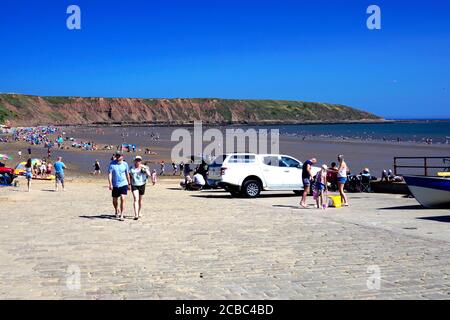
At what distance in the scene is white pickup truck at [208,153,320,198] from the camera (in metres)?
20.7

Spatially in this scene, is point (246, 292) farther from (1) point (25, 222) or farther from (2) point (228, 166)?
(2) point (228, 166)

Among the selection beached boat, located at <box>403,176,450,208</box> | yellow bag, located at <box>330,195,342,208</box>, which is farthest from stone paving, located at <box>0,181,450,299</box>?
yellow bag, located at <box>330,195,342,208</box>

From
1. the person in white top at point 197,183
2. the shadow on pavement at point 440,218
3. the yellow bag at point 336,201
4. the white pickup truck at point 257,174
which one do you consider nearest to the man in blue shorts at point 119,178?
the yellow bag at point 336,201

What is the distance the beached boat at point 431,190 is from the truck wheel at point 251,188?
5775 mm

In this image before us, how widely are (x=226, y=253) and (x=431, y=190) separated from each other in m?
8.71

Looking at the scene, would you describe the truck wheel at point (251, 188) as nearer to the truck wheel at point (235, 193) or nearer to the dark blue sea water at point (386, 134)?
the truck wheel at point (235, 193)

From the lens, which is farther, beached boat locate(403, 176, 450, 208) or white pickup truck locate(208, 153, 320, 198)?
white pickup truck locate(208, 153, 320, 198)

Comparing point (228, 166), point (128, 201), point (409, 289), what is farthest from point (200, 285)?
point (228, 166)

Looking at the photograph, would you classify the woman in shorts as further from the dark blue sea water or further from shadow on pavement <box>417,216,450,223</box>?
the dark blue sea water

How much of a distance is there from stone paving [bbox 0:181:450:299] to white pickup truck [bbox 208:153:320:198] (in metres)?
3.76

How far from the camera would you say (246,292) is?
23.6 ft

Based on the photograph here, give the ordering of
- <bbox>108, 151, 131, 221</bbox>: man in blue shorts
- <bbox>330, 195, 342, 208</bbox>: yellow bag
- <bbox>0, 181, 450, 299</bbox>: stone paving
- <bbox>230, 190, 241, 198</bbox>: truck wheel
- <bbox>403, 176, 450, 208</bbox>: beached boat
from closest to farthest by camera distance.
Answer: <bbox>0, 181, 450, 299</bbox>: stone paving, <bbox>108, 151, 131, 221</bbox>: man in blue shorts, <bbox>403, 176, 450, 208</bbox>: beached boat, <bbox>330, 195, 342, 208</bbox>: yellow bag, <bbox>230, 190, 241, 198</bbox>: truck wheel

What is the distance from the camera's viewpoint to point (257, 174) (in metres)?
20.9
